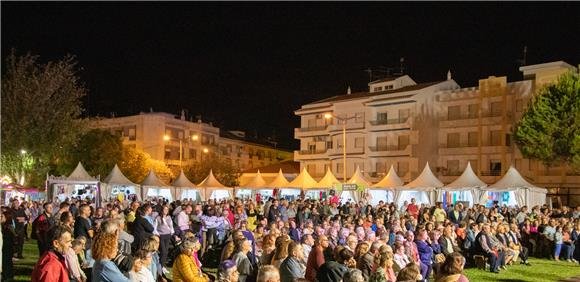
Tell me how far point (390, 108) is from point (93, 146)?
85.6 ft

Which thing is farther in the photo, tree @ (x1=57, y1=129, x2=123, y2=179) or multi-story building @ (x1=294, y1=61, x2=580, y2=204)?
tree @ (x1=57, y1=129, x2=123, y2=179)

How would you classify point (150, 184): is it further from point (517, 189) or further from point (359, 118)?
point (359, 118)

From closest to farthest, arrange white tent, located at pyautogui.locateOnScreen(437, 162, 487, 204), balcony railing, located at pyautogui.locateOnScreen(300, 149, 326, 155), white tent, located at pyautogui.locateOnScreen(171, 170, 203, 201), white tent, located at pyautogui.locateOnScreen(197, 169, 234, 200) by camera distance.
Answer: white tent, located at pyautogui.locateOnScreen(437, 162, 487, 204) < white tent, located at pyautogui.locateOnScreen(171, 170, 203, 201) < white tent, located at pyautogui.locateOnScreen(197, 169, 234, 200) < balcony railing, located at pyautogui.locateOnScreen(300, 149, 326, 155)

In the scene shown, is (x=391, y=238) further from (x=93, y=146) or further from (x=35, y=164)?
(x=93, y=146)

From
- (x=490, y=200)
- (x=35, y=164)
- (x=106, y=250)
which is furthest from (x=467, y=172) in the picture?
(x=106, y=250)

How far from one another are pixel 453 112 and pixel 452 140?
90.1 inches

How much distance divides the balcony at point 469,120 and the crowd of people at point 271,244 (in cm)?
2285

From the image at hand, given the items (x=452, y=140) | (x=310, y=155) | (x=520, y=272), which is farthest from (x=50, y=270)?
(x=310, y=155)

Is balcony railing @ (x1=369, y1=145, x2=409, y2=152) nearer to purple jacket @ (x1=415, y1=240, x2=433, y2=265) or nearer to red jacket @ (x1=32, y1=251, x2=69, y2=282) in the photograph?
purple jacket @ (x1=415, y1=240, x2=433, y2=265)

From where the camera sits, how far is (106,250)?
19.2ft

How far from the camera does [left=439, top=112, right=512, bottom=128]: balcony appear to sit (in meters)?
46.8

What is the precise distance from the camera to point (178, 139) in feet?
236

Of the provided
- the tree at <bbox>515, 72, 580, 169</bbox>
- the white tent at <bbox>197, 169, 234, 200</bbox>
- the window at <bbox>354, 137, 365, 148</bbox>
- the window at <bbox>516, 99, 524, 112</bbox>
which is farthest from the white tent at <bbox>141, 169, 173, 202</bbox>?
the window at <bbox>516, 99, 524, 112</bbox>

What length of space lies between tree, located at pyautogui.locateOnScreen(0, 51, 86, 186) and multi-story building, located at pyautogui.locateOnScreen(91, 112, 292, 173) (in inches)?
1148
